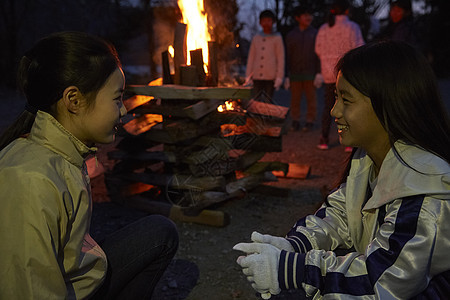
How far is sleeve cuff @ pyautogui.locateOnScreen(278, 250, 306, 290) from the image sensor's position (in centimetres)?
183

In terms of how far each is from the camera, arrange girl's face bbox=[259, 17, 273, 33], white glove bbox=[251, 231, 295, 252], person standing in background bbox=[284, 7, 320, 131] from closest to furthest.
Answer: white glove bbox=[251, 231, 295, 252] → girl's face bbox=[259, 17, 273, 33] → person standing in background bbox=[284, 7, 320, 131]

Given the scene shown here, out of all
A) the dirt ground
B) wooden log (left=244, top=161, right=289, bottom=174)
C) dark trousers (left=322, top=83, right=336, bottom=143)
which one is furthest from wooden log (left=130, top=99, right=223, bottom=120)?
dark trousers (left=322, top=83, right=336, bottom=143)

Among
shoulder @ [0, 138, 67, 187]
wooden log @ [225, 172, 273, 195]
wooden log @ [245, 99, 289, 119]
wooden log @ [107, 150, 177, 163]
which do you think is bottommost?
wooden log @ [225, 172, 273, 195]

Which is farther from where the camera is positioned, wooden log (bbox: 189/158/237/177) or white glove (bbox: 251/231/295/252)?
wooden log (bbox: 189/158/237/177)

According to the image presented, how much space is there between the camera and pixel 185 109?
13.7ft

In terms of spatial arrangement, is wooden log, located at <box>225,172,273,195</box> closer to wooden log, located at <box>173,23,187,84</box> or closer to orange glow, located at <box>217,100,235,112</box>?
orange glow, located at <box>217,100,235,112</box>

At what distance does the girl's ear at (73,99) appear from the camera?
1812mm

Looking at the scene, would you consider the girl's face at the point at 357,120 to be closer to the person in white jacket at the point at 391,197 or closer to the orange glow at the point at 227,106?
the person in white jacket at the point at 391,197

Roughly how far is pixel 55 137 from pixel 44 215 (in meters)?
0.38

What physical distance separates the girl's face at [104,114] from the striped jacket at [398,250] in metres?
1.03

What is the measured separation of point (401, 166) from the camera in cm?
181

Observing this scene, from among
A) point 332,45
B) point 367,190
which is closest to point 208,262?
point 367,190

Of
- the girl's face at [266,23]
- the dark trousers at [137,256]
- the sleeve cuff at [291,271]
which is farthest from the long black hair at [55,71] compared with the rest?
the girl's face at [266,23]

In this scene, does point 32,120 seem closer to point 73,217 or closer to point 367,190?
point 73,217
